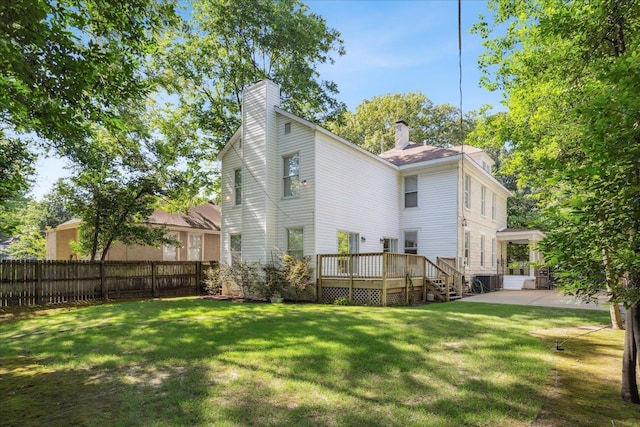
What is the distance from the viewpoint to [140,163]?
56.1 feet

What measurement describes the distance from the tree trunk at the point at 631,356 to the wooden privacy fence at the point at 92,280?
50.4ft

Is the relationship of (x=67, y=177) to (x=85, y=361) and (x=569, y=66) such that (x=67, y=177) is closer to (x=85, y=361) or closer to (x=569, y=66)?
(x=85, y=361)

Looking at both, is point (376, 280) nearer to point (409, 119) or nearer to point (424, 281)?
point (424, 281)

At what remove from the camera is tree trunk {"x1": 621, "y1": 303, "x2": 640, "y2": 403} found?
3635mm

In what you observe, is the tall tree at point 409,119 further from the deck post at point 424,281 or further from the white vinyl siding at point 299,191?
the deck post at point 424,281

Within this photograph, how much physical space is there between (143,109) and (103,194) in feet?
15.5

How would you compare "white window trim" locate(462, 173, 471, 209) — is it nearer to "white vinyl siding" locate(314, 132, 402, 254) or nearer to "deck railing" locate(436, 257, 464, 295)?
"white vinyl siding" locate(314, 132, 402, 254)

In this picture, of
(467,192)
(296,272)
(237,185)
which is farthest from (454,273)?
(237,185)

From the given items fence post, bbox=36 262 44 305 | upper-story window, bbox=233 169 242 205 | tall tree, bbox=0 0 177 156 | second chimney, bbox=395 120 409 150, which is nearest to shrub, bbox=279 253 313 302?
upper-story window, bbox=233 169 242 205

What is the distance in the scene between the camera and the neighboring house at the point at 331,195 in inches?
542

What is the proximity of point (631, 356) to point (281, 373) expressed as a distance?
3934 millimetres

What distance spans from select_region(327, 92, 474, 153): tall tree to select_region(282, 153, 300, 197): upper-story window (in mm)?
20778

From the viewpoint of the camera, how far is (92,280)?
13.8 metres

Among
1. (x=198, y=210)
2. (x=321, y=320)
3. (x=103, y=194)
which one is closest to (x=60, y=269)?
(x=103, y=194)
